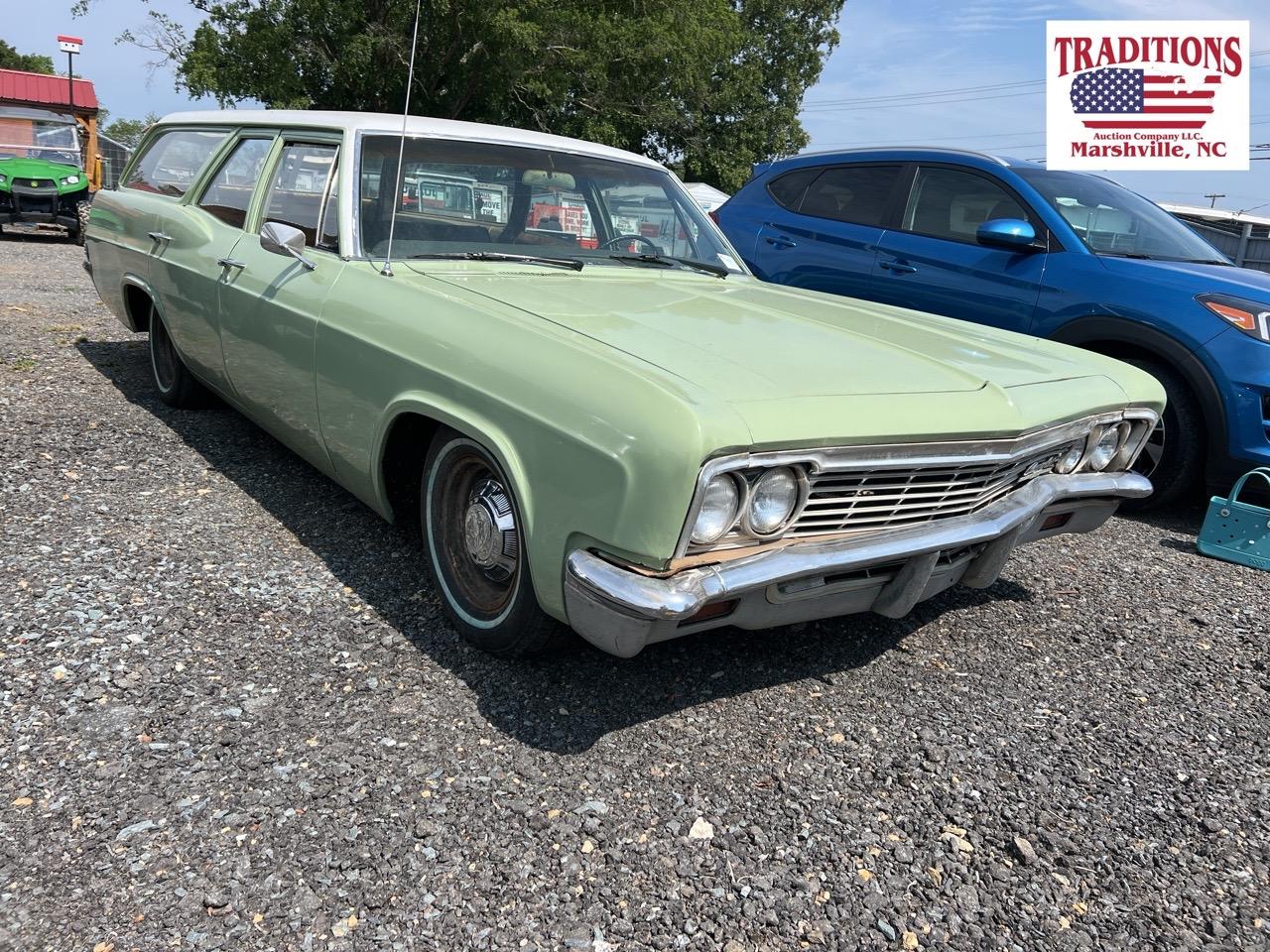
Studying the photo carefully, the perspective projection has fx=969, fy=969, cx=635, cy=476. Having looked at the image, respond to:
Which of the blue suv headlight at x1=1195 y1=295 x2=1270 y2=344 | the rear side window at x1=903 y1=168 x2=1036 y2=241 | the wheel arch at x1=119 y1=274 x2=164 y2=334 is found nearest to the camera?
the blue suv headlight at x1=1195 y1=295 x2=1270 y2=344

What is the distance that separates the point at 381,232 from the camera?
3281 millimetres

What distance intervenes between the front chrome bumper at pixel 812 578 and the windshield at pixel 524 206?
1.64 meters

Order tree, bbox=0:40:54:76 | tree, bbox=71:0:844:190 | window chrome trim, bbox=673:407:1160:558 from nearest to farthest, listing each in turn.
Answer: window chrome trim, bbox=673:407:1160:558 < tree, bbox=71:0:844:190 < tree, bbox=0:40:54:76

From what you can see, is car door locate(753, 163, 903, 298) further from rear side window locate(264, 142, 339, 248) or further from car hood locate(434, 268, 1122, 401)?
rear side window locate(264, 142, 339, 248)

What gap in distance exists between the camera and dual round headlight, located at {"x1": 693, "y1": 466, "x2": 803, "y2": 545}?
7.06ft

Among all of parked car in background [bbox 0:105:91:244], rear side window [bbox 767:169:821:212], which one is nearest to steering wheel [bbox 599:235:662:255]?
rear side window [bbox 767:169:821:212]

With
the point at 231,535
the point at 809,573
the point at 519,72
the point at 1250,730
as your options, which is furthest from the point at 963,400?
the point at 519,72

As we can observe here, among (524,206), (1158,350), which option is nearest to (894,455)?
(524,206)

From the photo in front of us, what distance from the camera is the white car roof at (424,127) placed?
3500 mm

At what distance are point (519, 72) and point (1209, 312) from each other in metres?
17.5

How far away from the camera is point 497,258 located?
3383mm

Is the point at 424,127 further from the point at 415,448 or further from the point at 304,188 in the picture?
the point at 415,448

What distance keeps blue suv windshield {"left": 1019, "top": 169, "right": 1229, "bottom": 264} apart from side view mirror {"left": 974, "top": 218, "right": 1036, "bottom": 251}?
1.00 feet

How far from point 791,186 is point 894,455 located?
4411 mm
